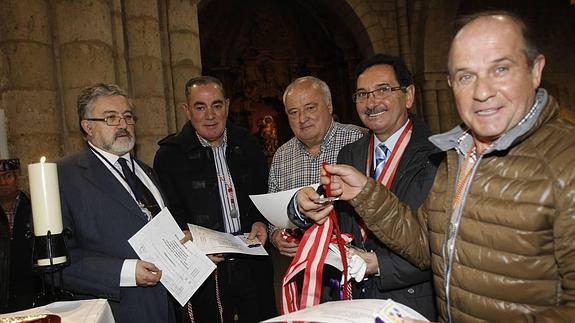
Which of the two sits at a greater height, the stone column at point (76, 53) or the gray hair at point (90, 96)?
the stone column at point (76, 53)

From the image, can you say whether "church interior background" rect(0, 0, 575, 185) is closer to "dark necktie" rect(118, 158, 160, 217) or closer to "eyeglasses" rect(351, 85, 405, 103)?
"dark necktie" rect(118, 158, 160, 217)

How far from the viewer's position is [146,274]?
1.98m

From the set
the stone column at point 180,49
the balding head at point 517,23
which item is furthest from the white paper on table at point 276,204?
the stone column at point 180,49

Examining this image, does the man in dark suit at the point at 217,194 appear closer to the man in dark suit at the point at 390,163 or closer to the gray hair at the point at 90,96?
the gray hair at the point at 90,96

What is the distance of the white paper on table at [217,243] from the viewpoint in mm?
2219

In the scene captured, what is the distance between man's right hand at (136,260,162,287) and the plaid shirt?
1036 mm

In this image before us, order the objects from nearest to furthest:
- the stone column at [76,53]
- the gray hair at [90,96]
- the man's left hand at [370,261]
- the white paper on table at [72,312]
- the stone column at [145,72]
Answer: the white paper on table at [72,312] → the man's left hand at [370,261] → the gray hair at [90,96] → the stone column at [76,53] → the stone column at [145,72]

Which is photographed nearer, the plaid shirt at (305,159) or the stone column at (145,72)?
the plaid shirt at (305,159)

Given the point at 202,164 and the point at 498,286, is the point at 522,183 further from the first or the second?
the point at 202,164

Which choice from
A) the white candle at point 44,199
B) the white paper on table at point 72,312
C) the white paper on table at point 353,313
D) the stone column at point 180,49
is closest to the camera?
the white paper on table at point 353,313

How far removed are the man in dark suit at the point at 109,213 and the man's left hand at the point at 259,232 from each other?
66 cm

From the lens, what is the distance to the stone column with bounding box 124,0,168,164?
4.02 metres

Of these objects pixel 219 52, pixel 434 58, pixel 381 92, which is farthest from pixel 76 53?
pixel 434 58

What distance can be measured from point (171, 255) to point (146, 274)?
0.16 meters
